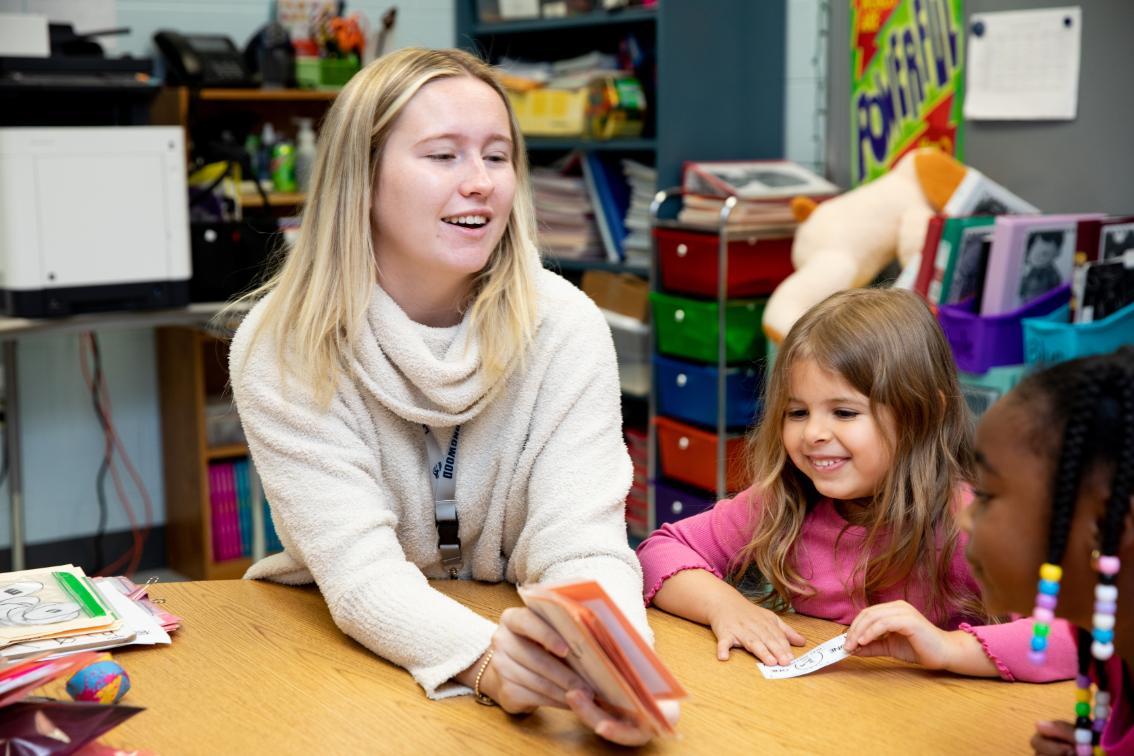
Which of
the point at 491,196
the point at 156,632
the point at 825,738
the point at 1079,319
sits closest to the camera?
the point at 825,738

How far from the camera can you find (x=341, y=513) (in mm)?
1428

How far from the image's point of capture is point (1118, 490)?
87 cm

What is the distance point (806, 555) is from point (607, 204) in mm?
2457

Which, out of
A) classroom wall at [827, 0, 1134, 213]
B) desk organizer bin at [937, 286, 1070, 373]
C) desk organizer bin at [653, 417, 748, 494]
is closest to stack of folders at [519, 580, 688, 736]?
desk organizer bin at [937, 286, 1070, 373]

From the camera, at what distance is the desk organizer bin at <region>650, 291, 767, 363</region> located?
334 centimetres

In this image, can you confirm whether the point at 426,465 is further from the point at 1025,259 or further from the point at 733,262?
the point at 733,262

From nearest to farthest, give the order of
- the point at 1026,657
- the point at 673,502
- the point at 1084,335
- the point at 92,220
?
the point at 1026,657 → the point at 1084,335 → the point at 92,220 → the point at 673,502

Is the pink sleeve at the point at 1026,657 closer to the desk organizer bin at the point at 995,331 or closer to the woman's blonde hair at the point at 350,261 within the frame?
the woman's blonde hair at the point at 350,261

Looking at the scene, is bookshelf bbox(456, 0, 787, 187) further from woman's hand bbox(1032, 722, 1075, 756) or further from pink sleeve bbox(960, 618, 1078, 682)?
woman's hand bbox(1032, 722, 1075, 756)

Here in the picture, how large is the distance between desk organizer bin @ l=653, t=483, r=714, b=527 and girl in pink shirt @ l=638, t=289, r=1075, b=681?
1.86 metres

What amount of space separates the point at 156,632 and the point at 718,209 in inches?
87.5

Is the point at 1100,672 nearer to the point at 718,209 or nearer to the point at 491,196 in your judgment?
the point at 491,196

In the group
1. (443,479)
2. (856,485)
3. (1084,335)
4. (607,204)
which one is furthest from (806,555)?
(607,204)

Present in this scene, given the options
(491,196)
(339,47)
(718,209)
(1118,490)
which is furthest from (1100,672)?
(339,47)
